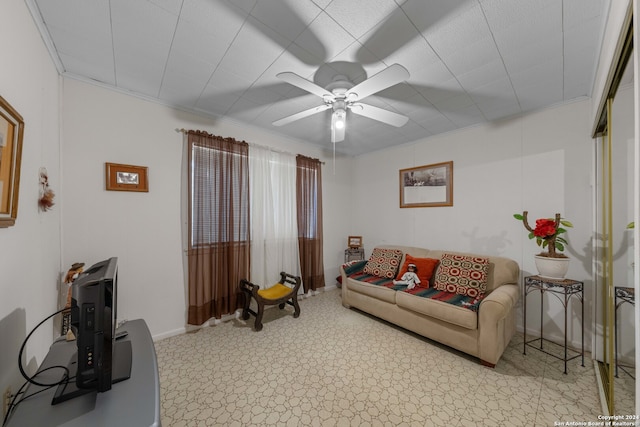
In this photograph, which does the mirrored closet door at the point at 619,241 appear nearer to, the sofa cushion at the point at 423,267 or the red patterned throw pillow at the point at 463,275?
the red patterned throw pillow at the point at 463,275

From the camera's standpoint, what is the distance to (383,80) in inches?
64.4

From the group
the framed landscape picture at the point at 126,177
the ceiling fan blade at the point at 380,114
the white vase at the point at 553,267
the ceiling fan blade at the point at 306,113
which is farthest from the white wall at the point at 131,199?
the white vase at the point at 553,267

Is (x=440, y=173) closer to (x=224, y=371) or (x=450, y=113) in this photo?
(x=450, y=113)

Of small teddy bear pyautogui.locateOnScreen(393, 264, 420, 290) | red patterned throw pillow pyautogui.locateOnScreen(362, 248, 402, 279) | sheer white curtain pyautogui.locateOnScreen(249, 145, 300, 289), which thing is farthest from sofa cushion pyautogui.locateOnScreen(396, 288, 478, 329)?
sheer white curtain pyautogui.locateOnScreen(249, 145, 300, 289)

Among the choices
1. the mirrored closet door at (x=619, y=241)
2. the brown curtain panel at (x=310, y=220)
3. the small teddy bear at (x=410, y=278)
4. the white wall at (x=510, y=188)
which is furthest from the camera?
the brown curtain panel at (x=310, y=220)

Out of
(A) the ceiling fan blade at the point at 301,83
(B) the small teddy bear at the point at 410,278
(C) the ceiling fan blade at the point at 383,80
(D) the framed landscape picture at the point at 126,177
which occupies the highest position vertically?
(A) the ceiling fan blade at the point at 301,83

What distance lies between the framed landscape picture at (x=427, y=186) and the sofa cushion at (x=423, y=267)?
907mm

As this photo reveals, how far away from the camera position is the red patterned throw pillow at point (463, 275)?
101 inches

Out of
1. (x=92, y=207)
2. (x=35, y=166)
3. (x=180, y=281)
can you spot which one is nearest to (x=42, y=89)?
(x=35, y=166)

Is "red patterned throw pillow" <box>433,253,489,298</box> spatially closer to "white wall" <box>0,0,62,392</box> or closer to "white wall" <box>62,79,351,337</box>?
"white wall" <box>62,79,351,337</box>

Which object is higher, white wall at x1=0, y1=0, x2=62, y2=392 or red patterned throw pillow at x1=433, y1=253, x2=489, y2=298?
white wall at x1=0, y1=0, x2=62, y2=392

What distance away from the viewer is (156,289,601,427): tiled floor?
1607mm

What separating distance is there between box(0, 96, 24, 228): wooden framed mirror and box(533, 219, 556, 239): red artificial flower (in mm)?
3688

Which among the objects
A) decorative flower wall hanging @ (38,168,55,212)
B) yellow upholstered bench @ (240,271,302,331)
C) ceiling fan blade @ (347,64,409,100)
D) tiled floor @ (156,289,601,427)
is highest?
ceiling fan blade @ (347,64,409,100)
